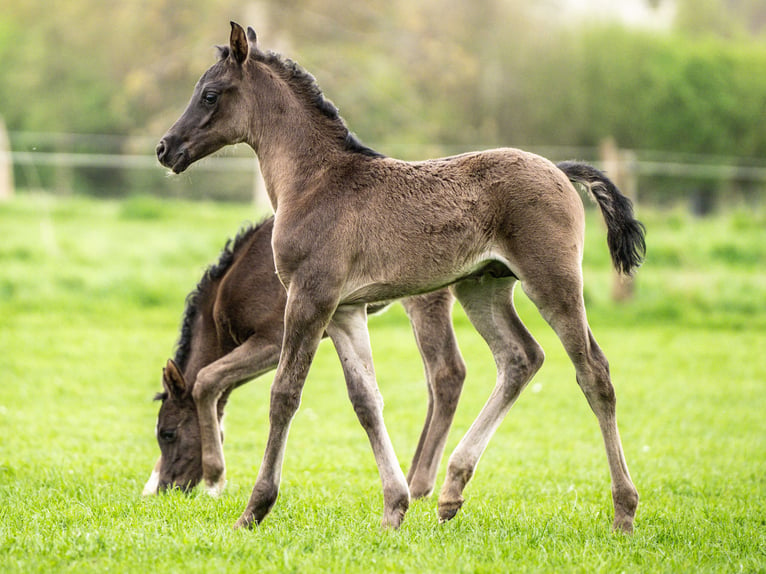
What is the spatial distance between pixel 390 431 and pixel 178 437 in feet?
8.88

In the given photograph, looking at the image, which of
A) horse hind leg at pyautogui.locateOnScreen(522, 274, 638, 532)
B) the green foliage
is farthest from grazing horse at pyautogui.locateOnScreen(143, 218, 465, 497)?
the green foliage

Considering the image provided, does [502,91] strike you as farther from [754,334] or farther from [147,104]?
[754,334]

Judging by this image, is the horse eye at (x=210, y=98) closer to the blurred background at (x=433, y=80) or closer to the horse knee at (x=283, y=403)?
the horse knee at (x=283, y=403)

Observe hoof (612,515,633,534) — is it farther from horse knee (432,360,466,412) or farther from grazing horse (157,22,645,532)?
horse knee (432,360,466,412)

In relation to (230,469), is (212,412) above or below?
above

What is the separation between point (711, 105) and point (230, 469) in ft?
68.0

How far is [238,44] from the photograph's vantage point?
17.3ft

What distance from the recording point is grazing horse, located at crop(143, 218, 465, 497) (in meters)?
6.34

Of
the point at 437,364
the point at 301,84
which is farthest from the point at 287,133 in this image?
the point at 437,364

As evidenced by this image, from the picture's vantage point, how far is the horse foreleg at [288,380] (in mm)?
4965

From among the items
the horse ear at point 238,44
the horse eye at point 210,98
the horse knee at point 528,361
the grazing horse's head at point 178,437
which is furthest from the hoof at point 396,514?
the horse ear at point 238,44

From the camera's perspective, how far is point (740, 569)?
4.42 meters

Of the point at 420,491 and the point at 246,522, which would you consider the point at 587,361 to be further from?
the point at 246,522

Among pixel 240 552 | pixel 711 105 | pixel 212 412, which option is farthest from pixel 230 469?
pixel 711 105
